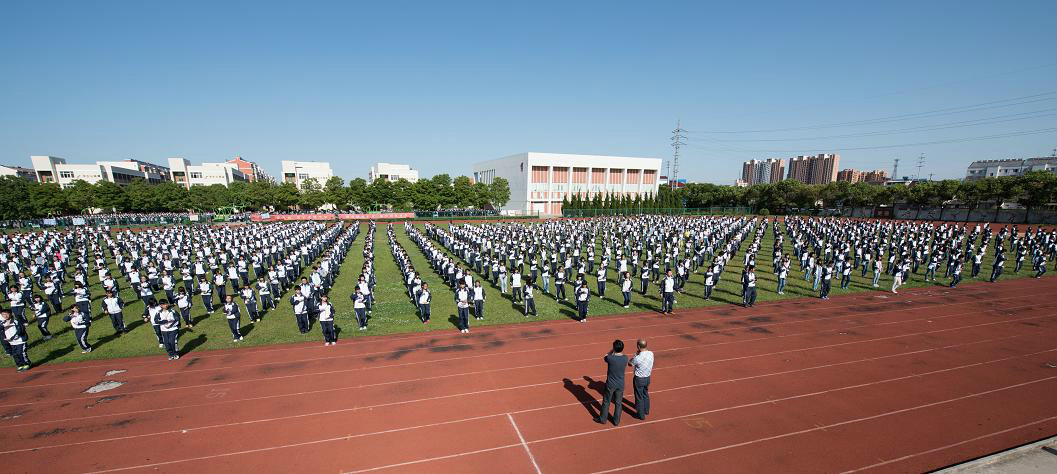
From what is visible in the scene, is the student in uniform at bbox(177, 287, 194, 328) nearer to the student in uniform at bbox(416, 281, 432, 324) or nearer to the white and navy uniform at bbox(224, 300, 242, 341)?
the white and navy uniform at bbox(224, 300, 242, 341)

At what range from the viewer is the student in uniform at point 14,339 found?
8484 millimetres

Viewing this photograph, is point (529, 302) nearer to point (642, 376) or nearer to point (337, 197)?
point (642, 376)

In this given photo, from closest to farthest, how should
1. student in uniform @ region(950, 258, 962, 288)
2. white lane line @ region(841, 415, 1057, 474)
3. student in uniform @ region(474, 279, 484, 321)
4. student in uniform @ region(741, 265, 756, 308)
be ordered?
white lane line @ region(841, 415, 1057, 474) → student in uniform @ region(474, 279, 484, 321) → student in uniform @ region(741, 265, 756, 308) → student in uniform @ region(950, 258, 962, 288)

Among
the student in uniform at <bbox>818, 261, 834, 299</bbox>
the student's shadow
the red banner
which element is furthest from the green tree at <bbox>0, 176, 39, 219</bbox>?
the student in uniform at <bbox>818, 261, 834, 299</bbox>

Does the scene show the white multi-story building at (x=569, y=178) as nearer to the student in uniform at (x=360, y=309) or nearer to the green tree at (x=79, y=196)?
the student in uniform at (x=360, y=309)

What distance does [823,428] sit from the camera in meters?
6.50

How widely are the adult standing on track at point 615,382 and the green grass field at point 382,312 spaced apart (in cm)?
596

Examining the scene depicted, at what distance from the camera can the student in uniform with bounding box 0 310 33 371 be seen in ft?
27.8

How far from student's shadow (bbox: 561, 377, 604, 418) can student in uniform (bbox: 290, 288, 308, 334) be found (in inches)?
290

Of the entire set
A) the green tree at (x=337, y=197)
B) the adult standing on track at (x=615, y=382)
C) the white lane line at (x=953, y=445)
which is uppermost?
the green tree at (x=337, y=197)

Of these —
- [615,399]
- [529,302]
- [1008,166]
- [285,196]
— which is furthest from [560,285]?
[1008,166]

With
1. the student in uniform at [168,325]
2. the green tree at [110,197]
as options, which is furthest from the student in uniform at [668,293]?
the green tree at [110,197]

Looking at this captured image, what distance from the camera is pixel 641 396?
21.0 feet

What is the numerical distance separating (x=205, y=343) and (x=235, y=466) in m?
6.33
